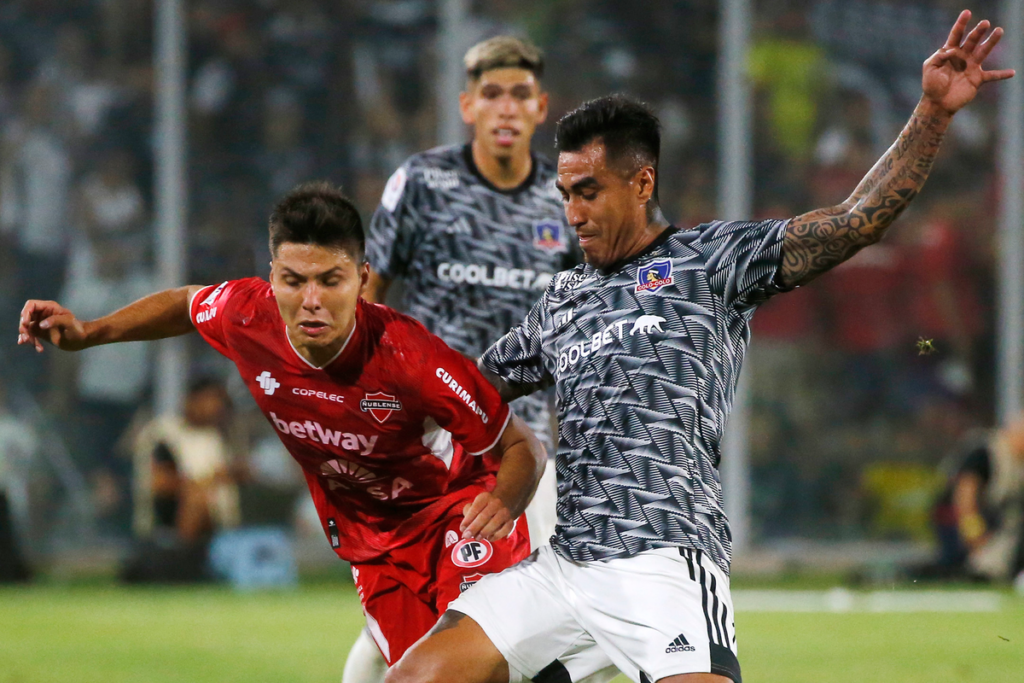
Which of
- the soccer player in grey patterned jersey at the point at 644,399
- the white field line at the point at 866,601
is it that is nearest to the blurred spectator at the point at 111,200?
the white field line at the point at 866,601

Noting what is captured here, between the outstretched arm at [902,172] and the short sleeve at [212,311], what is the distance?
1.93 metres

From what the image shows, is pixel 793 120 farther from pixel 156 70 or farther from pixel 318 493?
pixel 318 493

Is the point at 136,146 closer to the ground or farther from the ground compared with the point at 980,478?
farther from the ground

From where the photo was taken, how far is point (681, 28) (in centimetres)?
1459

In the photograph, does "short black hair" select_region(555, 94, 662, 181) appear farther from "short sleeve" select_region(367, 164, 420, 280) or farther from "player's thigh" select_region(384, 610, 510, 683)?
"short sleeve" select_region(367, 164, 420, 280)

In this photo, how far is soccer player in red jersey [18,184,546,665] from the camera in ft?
14.4

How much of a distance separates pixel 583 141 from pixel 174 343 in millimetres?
10278

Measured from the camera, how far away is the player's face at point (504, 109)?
586 centimetres

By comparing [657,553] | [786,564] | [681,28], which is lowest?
[786,564]

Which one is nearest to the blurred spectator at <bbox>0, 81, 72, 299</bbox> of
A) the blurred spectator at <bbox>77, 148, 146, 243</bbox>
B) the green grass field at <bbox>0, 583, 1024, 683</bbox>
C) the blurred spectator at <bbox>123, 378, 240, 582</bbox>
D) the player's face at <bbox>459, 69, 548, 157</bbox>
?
the blurred spectator at <bbox>77, 148, 146, 243</bbox>

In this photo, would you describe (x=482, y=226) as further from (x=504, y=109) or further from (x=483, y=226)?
(x=504, y=109)

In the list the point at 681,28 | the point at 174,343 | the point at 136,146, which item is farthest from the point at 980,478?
the point at 136,146

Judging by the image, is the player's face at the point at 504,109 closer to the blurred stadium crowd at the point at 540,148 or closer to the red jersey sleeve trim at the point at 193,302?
the red jersey sleeve trim at the point at 193,302

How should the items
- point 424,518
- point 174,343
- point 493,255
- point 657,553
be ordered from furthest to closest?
point 174,343 < point 493,255 < point 424,518 < point 657,553
